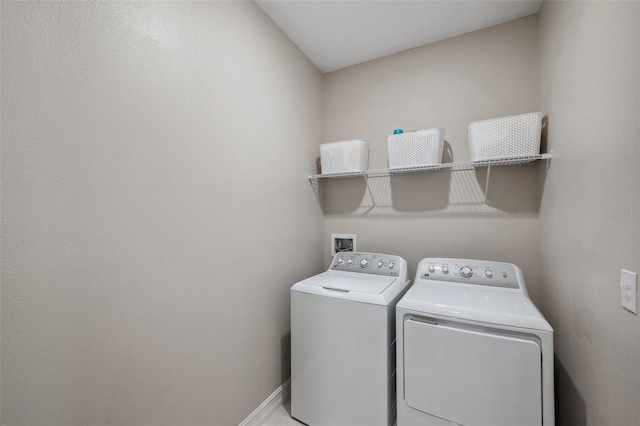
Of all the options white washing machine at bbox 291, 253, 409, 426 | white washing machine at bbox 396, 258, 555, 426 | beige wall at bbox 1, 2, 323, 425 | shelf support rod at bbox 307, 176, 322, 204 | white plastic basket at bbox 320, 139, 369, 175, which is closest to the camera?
beige wall at bbox 1, 2, 323, 425

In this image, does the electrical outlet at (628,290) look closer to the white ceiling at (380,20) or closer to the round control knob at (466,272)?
the round control knob at (466,272)

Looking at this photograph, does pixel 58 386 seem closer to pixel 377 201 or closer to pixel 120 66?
pixel 120 66

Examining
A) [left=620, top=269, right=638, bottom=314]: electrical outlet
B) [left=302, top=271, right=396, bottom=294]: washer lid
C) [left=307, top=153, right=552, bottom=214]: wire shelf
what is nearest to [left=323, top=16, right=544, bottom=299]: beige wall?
[left=307, top=153, right=552, bottom=214]: wire shelf

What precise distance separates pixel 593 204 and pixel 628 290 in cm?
37

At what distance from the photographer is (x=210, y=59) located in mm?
1333

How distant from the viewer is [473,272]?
5.35 feet

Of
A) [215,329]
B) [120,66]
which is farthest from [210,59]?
[215,329]

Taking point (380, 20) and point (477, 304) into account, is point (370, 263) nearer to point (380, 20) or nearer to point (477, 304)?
point (477, 304)

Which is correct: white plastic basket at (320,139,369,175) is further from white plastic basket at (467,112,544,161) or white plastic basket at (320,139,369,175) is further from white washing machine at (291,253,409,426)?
white washing machine at (291,253,409,426)

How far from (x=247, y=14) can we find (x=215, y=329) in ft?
5.95

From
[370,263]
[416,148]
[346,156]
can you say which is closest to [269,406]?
[370,263]

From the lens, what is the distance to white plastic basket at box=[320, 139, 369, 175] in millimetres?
1997

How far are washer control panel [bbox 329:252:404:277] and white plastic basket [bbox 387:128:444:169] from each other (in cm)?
66

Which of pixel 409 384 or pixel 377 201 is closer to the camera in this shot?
pixel 409 384
